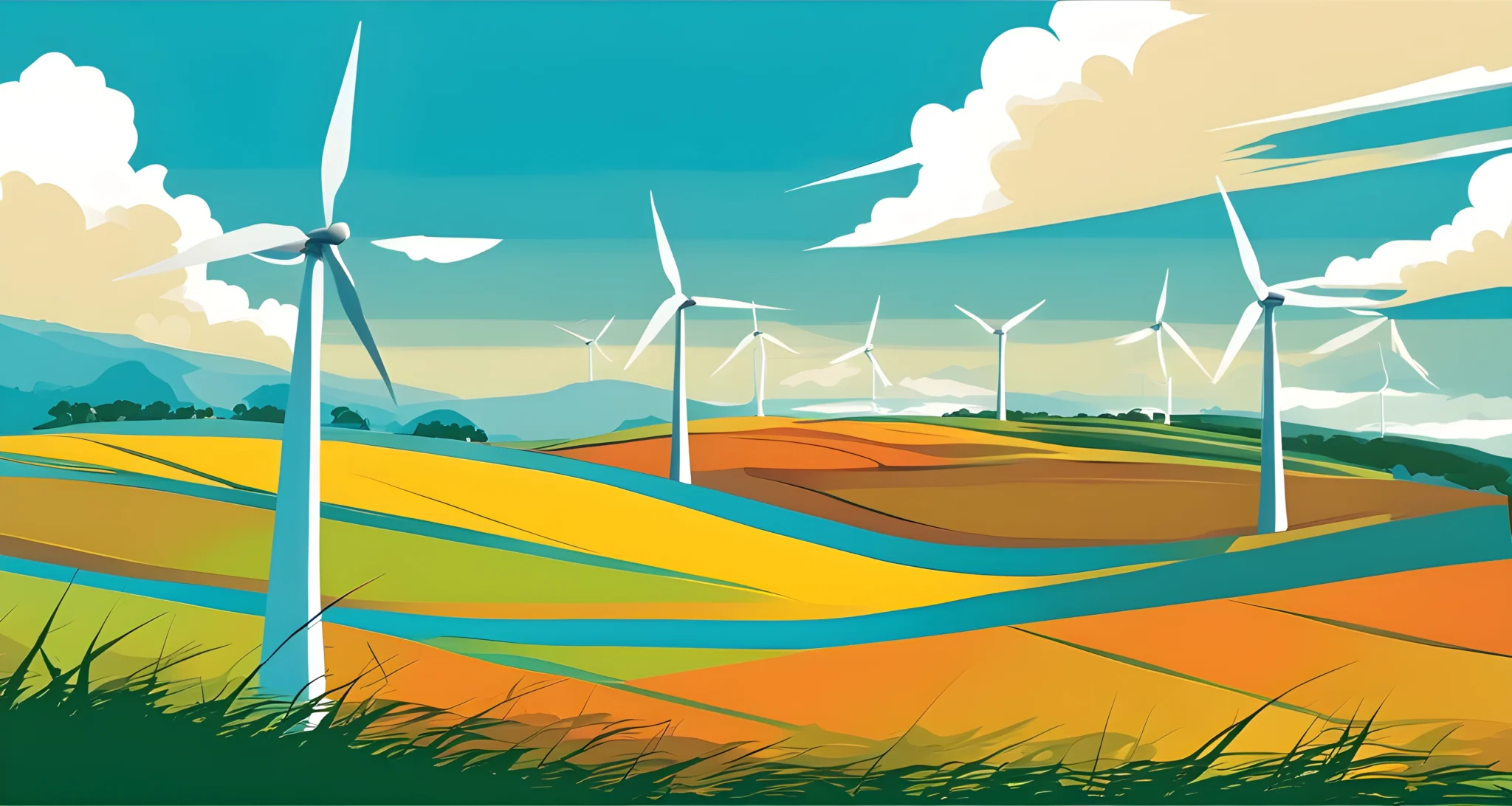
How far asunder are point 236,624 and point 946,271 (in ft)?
34.9

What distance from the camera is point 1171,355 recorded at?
14539 millimetres

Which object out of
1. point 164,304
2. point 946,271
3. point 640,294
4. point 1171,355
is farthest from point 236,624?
point 1171,355

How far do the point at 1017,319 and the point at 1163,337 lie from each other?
2.97 meters

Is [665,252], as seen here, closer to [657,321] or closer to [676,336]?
[657,321]

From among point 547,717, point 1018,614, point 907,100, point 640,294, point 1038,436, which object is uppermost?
point 907,100

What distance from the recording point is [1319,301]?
13789 millimetres

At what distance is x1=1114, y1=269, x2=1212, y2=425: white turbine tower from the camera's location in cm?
1334

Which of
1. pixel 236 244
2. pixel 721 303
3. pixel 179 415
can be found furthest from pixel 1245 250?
pixel 179 415

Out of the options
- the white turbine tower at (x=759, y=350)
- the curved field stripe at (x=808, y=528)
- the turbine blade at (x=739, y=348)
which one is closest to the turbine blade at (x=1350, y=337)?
the curved field stripe at (x=808, y=528)

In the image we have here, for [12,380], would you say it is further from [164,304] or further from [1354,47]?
[1354,47]

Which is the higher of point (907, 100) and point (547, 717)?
point (907, 100)

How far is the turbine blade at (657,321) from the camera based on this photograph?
1426 cm

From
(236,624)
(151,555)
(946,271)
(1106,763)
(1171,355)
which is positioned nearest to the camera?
(1106,763)

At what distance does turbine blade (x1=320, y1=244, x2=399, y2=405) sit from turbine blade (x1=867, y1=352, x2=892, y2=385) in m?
8.03
